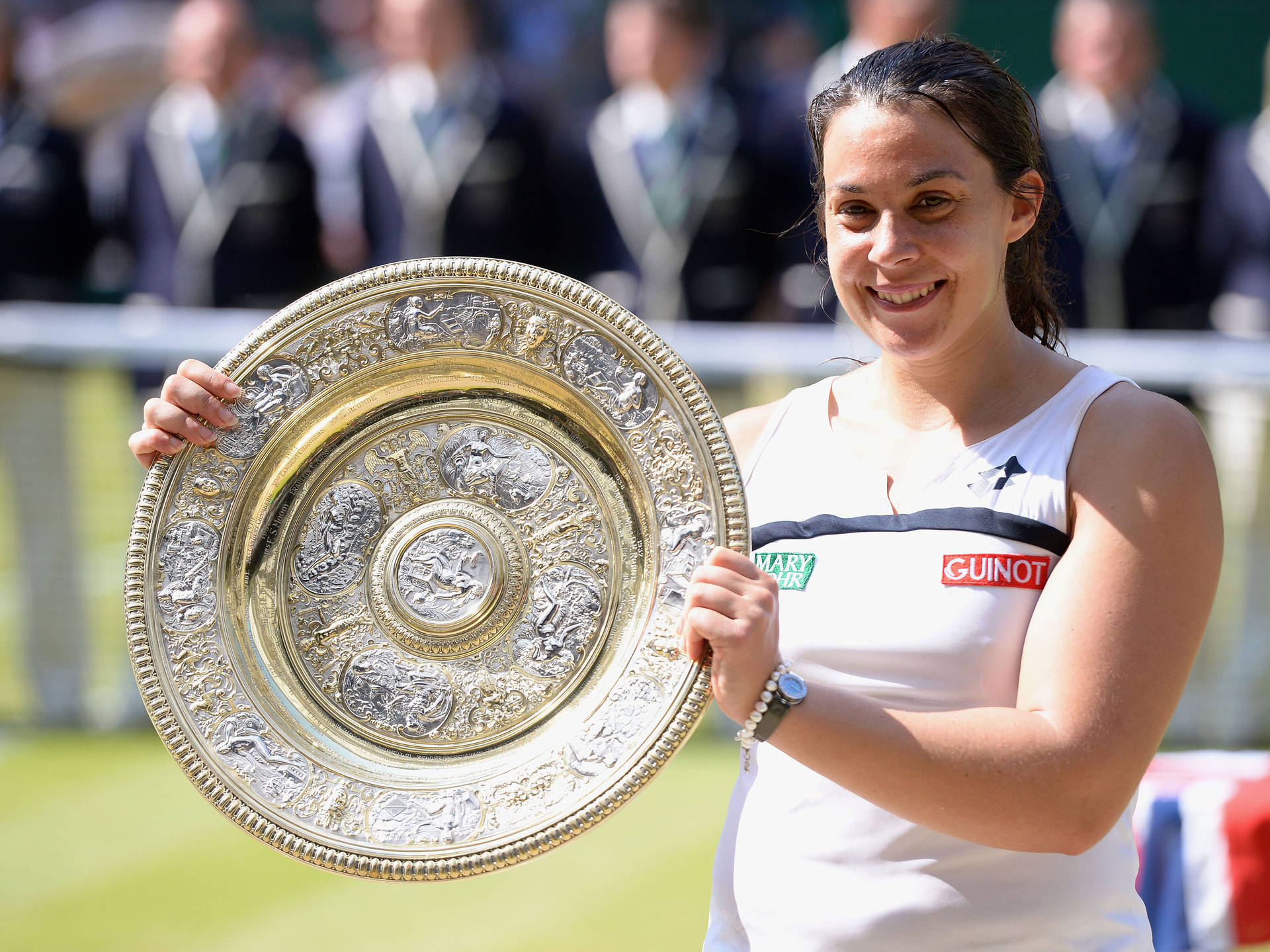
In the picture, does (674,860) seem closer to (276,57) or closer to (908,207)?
(908,207)

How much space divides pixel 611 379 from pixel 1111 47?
5.40 metres

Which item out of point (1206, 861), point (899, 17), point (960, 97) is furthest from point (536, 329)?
point (899, 17)

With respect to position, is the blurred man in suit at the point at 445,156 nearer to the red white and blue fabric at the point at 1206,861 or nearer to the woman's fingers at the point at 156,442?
the red white and blue fabric at the point at 1206,861

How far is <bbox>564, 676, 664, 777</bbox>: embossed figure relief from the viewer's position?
163cm

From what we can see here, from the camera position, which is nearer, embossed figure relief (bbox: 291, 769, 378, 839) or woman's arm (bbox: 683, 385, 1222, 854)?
woman's arm (bbox: 683, 385, 1222, 854)

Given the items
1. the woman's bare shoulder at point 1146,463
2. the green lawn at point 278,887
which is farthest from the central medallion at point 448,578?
the green lawn at point 278,887

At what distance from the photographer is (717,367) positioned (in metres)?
5.00

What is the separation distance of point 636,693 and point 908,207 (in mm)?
647

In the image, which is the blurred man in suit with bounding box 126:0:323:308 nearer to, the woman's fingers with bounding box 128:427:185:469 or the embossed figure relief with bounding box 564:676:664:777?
the woman's fingers with bounding box 128:427:185:469

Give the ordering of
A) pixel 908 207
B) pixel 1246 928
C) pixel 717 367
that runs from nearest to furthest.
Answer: pixel 908 207 → pixel 1246 928 → pixel 717 367

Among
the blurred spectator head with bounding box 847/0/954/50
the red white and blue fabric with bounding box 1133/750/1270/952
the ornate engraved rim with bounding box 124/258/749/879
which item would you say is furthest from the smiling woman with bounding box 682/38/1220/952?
the blurred spectator head with bounding box 847/0/954/50

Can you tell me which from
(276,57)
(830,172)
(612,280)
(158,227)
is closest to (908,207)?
(830,172)

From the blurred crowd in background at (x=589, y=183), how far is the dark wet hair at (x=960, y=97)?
4.35 metres

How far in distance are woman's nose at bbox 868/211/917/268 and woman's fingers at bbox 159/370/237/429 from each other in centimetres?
83
